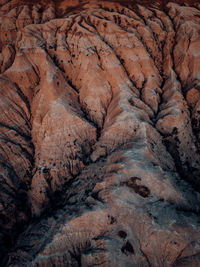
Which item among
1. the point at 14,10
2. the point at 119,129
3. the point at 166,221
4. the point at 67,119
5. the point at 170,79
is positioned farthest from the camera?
the point at 14,10

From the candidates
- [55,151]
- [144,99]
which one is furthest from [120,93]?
A: [55,151]

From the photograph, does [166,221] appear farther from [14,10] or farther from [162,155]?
[14,10]

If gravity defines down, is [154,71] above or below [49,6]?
below

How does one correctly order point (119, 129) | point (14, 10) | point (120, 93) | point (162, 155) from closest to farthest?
point (162, 155)
point (119, 129)
point (120, 93)
point (14, 10)

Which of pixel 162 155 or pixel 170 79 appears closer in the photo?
pixel 162 155

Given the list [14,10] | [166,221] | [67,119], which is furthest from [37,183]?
[14,10]

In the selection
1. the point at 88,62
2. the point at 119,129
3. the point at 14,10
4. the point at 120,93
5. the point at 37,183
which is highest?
the point at 14,10
